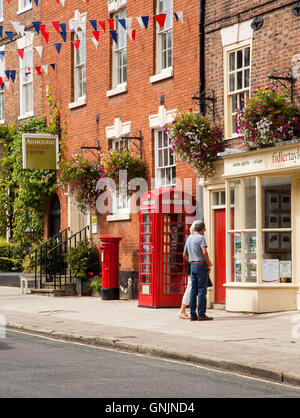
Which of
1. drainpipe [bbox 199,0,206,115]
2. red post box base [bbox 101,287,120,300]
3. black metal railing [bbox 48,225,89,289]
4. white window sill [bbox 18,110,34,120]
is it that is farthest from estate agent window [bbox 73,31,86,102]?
red post box base [bbox 101,287,120,300]

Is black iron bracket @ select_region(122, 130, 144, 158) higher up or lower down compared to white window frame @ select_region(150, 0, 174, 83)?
lower down

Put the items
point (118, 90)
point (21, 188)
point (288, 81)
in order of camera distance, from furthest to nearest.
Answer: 1. point (21, 188)
2. point (118, 90)
3. point (288, 81)

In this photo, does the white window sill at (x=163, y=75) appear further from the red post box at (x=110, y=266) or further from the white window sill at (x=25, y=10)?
the white window sill at (x=25, y=10)

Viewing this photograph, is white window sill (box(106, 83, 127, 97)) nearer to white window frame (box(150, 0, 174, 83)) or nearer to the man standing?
white window frame (box(150, 0, 174, 83))

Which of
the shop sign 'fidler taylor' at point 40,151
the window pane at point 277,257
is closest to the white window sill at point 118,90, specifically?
the shop sign 'fidler taylor' at point 40,151

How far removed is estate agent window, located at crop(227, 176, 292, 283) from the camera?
612 inches

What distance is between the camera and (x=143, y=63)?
65.6ft

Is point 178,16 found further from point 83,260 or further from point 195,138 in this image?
point 83,260

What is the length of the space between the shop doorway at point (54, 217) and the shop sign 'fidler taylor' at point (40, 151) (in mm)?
1942

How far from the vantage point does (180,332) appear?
42.4ft

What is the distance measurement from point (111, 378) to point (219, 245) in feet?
29.0

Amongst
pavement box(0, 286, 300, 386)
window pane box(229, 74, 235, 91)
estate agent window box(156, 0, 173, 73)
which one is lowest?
pavement box(0, 286, 300, 386)

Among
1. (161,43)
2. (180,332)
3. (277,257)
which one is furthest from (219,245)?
(161,43)

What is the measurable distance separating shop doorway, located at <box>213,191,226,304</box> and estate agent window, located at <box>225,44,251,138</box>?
1502 millimetres
